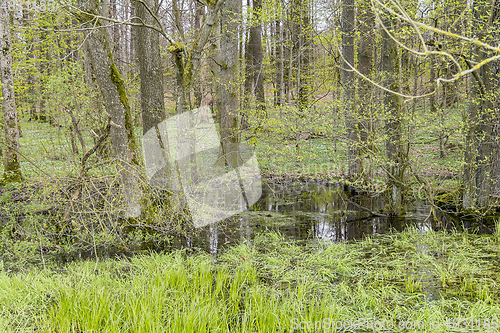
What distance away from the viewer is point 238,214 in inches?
307

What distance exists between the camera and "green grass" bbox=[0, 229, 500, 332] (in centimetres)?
321

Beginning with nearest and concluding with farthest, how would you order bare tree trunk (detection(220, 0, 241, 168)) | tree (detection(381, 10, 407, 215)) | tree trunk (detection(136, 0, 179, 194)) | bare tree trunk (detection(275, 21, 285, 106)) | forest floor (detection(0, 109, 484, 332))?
forest floor (detection(0, 109, 484, 332))
tree (detection(381, 10, 407, 215))
tree trunk (detection(136, 0, 179, 194))
bare tree trunk (detection(220, 0, 241, 168))
bare tree trunk (detection(275, 21, 285, 106))

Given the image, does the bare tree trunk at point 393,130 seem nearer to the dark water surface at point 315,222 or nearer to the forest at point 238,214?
the forest at point 238,214

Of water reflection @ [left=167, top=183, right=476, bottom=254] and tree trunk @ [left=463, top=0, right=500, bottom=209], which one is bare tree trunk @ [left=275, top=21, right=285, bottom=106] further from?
tree trunk @ [left=463, top=0, right=500, bottom=209]

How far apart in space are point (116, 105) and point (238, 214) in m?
3.43

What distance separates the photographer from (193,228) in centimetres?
650

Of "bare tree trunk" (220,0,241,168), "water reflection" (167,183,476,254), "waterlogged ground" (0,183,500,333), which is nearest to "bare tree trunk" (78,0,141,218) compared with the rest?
"waterlogged ground" (0,183,500,333)

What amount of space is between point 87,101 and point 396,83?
659cm

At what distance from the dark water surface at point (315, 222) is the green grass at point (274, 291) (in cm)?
81

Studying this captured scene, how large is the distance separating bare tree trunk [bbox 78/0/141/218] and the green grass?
4.48 ft

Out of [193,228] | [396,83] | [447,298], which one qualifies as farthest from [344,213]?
[447,298]

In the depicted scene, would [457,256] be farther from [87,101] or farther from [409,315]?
[87,101]

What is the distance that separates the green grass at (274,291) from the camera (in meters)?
3.21

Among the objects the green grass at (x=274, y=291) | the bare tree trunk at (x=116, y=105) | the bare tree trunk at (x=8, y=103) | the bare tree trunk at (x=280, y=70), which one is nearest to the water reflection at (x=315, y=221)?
the green grass at (x=274, y=291)
